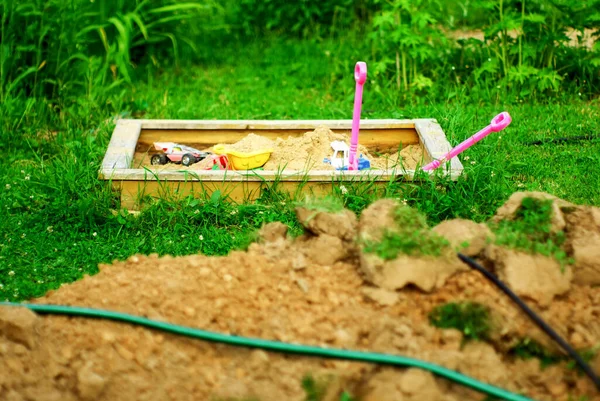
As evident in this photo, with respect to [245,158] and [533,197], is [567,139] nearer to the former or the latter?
[533,197]

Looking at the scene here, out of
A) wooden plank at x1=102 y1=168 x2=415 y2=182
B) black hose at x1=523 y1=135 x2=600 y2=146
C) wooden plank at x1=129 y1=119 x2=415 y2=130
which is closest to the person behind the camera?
wooden plank at x1=102 y1=168 x2=415 y2=182

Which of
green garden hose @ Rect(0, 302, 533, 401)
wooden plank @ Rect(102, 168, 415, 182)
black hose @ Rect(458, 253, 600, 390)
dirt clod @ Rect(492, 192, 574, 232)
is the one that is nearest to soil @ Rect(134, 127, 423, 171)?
wooden plank @ Rect(102, 168, 415, 182)

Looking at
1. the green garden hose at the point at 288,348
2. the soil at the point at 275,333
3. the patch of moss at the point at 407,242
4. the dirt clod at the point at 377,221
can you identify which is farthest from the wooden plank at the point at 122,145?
the patch of moss at the point at 407,242

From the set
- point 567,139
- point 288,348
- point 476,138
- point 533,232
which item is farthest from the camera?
point 567,139

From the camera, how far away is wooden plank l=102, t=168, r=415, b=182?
4535 millimetres

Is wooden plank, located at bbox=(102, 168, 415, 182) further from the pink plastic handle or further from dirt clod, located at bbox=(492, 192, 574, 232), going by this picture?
dirt clod, located at bbox=(492, 192, 574, 232)

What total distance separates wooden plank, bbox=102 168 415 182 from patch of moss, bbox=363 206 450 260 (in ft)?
3.50

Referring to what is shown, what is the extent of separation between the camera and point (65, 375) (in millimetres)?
Answer: 2982

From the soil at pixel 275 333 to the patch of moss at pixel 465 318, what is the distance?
4 centimetres

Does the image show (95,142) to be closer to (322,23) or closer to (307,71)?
(307,71)

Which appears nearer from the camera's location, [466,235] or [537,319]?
[537,319]

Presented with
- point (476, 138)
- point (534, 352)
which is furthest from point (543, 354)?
point (476, 138)

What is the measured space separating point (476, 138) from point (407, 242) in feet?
4.52

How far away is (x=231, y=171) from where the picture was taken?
4586mm
